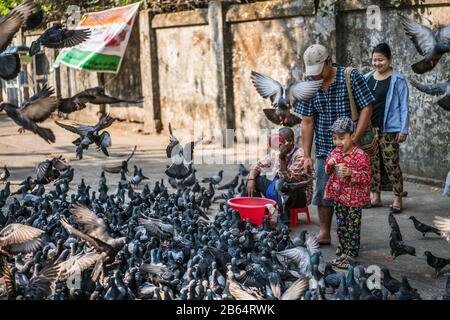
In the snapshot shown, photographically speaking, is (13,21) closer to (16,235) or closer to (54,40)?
(54,40)

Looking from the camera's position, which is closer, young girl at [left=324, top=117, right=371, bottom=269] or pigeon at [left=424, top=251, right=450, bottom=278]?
Answer: pigeon at [left=424, top=251, right=450, bottom=278]

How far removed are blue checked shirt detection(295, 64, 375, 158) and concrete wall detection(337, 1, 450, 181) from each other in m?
2.71

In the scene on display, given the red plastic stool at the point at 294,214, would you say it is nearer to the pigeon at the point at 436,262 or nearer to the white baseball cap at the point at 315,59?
the white baseball cap at the point at 315,59

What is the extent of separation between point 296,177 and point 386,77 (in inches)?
60.0

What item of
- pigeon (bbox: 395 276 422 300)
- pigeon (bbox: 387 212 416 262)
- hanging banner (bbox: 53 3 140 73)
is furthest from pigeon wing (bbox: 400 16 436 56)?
hanging banner (bbox: 53 3 140 73)

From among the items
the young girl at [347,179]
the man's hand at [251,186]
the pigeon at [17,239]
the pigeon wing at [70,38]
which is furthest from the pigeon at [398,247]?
the pigeon wing at [70,38]

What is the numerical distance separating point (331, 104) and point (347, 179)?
28.4 inches

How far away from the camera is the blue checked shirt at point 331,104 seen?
6355 mm

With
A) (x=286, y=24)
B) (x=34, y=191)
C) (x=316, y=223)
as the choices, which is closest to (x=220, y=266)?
(x=316, y=223)

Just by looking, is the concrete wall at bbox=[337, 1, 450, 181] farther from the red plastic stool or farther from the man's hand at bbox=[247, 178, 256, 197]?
the man's hand at bbox=[247, 178, 256, 197]

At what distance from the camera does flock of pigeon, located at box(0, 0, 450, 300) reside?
5000 mm

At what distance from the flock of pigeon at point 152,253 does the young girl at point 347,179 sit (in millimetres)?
370
